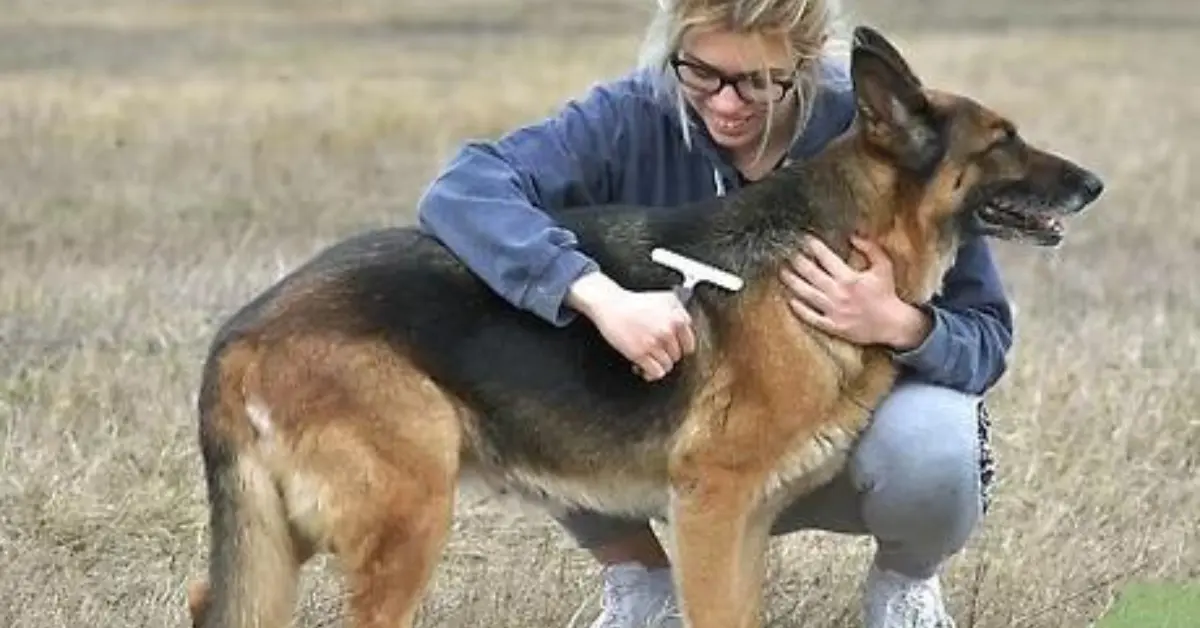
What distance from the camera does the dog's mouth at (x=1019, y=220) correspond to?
5.37m

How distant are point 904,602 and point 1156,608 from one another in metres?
0.62

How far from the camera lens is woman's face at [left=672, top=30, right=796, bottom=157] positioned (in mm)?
5406

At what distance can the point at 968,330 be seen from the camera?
5660 mm

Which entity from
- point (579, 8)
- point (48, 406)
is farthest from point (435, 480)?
point (579, 8)

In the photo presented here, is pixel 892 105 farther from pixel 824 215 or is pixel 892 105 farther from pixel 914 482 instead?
pixel 914 482

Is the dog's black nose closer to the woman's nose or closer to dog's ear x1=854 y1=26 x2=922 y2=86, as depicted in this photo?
dog's ear x1=854 y1=26 x2=922 y2=86

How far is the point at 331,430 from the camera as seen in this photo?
16.7 ft

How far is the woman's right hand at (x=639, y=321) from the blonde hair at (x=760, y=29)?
1.84 feet

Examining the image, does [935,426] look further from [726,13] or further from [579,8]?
[579,8]

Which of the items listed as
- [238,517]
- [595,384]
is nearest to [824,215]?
[595,384]

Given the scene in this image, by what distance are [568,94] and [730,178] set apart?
1463 centimetres

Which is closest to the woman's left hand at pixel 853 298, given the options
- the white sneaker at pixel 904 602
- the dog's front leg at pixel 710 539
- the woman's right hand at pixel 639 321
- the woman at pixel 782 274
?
the woman at pixel 782 274

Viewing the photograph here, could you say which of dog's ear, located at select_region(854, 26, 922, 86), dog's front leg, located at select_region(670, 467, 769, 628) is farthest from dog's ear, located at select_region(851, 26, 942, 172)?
dog's front leg, located at select_region(670, 467, 769, 628)

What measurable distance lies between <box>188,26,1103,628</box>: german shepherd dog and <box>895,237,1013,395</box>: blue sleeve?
0.32ft
